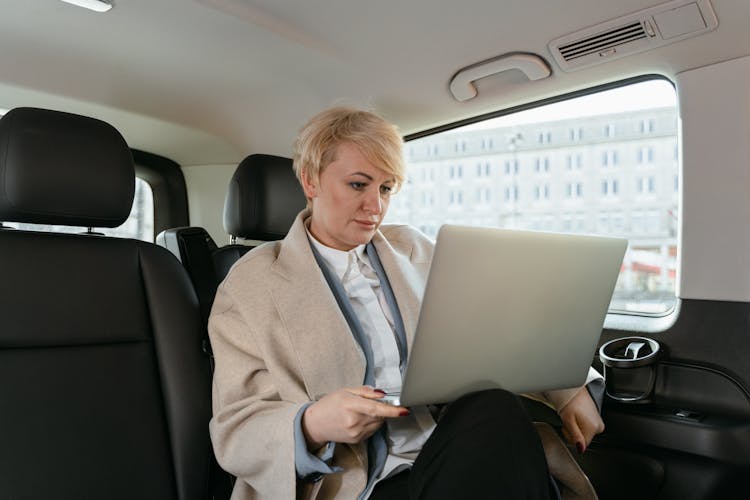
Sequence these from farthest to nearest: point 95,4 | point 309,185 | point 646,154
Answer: point 646,154
point 95,4
point 309,185

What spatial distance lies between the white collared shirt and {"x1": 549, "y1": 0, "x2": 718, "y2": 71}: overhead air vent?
82cm

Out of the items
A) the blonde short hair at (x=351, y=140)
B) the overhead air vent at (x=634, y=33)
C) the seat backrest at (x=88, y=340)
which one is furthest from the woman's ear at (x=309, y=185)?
the overhead air vent at (x=634, y=33)

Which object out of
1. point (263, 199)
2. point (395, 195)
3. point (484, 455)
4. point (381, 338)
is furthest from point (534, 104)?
point (484, 455)

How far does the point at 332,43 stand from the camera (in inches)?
72.7

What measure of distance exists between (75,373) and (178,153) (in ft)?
4.99

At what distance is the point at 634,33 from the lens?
1615 millimetres

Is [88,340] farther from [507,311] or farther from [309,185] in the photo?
[507,311]

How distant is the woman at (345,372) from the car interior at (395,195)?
18 cm

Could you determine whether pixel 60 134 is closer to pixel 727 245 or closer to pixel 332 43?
pixel 332 43

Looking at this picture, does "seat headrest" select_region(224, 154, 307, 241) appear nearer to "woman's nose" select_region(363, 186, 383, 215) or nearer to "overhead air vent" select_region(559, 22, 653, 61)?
"woman's nose" select_region(363, 186, 383, 215)

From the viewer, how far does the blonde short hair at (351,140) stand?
134 centimetres

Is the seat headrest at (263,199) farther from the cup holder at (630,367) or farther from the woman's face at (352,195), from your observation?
the cup holder at (630,367)

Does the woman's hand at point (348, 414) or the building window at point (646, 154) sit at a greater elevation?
the building window at point (646, 154)

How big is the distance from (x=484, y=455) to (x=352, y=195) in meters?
0.61
